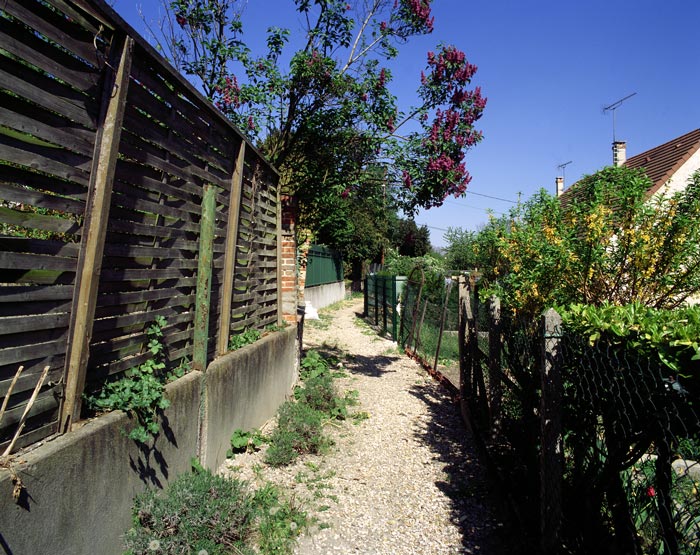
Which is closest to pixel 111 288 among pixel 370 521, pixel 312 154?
pixel 370 521

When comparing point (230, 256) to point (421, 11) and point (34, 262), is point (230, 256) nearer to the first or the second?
point (34, 262)

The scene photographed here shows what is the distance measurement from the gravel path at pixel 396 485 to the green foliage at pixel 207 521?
0.79 feet

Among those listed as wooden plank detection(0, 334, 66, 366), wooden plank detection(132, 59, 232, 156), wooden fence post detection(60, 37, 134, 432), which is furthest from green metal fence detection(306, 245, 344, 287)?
wooden plank detection(0, 334, 66, 366)

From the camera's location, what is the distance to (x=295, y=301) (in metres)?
7.04

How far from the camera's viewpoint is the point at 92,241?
2.46 metres

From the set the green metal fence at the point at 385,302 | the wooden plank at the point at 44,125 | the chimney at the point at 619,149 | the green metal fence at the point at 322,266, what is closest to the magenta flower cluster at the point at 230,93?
the wooden plank at the point at 44,125

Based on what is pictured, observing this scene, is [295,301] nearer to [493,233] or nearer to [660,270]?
[493,233]

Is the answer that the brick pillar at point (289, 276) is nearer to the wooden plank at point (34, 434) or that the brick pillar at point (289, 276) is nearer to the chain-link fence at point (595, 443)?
the chain-link fence at point (595, 443)

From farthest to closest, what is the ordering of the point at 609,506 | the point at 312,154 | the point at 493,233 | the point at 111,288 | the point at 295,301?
the point at 312,154
the point at 295,301
the point at 493,233
the point at 111,288
the point at 609,506

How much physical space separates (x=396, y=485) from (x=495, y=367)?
53.7 inches

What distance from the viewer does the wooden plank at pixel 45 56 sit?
2010 mm

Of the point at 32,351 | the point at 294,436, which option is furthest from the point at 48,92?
the point at 294,436

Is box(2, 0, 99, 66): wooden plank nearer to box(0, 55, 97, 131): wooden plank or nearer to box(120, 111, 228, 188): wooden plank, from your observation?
box(0, 55, 97, 131): wooden plank

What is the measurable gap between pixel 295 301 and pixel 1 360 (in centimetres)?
507
